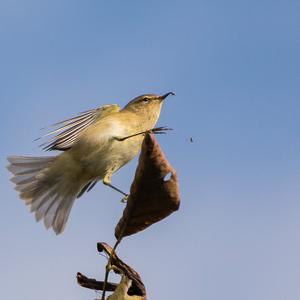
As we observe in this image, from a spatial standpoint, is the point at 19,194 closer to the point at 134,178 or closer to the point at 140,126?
the point at 140,126

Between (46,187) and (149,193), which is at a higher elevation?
(46,187)

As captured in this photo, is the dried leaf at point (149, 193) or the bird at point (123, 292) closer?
the bird at point (123, 292)

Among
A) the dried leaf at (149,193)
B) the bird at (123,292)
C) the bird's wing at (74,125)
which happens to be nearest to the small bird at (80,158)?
the bird's wing at (74,125)

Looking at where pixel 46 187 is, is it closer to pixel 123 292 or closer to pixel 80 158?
pixel 80 158

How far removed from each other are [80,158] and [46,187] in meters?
0.87

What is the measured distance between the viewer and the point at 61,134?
6445 millimetres

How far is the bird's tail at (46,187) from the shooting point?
6483 millimetres

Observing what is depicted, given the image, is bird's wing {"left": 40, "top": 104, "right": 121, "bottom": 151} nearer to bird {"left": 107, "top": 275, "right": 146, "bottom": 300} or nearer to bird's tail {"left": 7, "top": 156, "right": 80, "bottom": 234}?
bird's tail {"left": 7, "top": 156, "right": 80, "bottom": 234}

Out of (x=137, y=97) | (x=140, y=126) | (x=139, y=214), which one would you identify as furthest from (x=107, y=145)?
(x=139, y=214)

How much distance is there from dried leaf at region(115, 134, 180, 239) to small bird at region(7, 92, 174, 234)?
3336 millimetres

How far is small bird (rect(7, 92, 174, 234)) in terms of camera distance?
5.87 meters

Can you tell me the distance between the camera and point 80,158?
20.1 ft

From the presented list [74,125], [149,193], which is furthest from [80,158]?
[149,193]

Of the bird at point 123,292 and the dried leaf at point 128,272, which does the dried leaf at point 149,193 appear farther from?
the bird at point 123,292
